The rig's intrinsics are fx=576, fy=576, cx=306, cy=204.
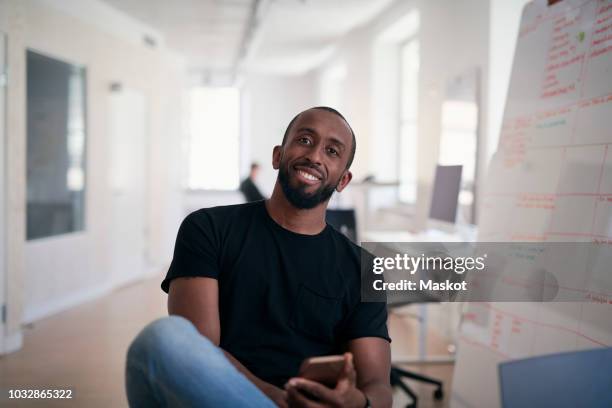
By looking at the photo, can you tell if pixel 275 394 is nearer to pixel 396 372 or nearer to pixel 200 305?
pixel 200 305

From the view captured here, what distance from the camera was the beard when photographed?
142 cm

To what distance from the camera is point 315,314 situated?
136 cm

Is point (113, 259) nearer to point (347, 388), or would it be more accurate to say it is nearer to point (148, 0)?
point (148, 0)

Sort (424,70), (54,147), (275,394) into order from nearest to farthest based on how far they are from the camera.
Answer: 1. (275,394)
2. (54,147)
3. (424,70)

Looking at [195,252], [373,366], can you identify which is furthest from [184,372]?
[373,366]

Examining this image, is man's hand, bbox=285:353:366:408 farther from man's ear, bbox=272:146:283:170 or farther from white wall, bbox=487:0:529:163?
Answer: white wall, bbox=487:0:529:163

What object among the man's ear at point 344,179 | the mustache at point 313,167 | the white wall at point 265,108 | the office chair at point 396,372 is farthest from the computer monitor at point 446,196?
the white wall at point 265,108

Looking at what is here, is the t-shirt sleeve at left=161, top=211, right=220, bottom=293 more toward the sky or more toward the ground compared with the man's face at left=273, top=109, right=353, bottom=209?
more toward the ground

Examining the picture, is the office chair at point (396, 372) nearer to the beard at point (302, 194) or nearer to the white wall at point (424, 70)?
the white wall at point (424, 70)

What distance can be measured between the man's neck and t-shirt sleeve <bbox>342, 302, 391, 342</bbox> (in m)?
0.22

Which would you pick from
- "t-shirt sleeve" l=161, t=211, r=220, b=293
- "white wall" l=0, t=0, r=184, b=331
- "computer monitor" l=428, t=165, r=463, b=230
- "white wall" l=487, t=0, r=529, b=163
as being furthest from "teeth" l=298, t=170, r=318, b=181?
"white wall" l=0, t=0, r=184, b=331

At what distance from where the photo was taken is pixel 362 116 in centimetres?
596

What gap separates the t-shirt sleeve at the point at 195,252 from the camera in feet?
4.34

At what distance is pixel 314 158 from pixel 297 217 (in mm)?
155
